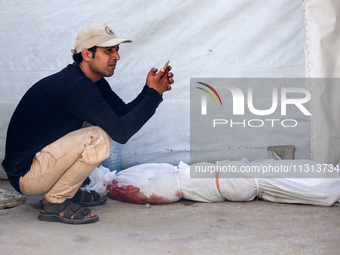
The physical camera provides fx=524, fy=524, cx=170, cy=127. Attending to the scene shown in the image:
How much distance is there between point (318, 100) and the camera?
3.90 m

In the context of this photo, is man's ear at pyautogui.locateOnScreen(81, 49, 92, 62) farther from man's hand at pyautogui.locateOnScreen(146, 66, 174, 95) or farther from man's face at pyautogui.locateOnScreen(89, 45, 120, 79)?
man's hand at pyautogui.locateOnScreen(146, 66, 174, 95)

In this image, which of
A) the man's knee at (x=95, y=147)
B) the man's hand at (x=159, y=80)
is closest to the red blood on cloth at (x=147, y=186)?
the man's knee at (x=95, y=147)

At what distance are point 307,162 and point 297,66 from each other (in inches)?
31.9

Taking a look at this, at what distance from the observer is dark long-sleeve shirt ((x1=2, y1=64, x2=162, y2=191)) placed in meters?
2.86

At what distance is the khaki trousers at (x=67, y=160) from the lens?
2.90 meters

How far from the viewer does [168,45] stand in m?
4.03

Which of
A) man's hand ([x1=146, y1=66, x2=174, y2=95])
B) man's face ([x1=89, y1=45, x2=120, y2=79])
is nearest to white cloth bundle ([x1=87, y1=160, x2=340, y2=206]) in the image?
man's hand ([x1=146, y1=66, x2=174, y2=95])

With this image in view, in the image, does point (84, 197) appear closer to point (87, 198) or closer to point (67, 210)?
point (87, 198)

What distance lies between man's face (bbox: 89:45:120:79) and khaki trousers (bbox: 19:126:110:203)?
345 millimetres

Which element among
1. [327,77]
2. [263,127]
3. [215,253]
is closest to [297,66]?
[327,77]

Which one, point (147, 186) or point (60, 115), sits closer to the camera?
point (60, 115)

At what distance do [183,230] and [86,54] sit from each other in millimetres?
1141

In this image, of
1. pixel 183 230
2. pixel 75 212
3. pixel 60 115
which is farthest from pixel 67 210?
pixel 183 230

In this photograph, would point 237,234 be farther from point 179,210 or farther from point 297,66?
point 297,66
